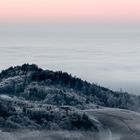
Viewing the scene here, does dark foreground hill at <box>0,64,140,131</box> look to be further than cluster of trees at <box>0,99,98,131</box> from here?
Yes

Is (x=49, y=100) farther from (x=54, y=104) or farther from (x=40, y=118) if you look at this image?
(x=40, y=118)

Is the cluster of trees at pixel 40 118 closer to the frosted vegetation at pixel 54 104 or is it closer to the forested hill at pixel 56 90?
the frosted vegetation at pixel 54 104

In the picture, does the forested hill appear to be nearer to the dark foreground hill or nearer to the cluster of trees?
the dark foreground hill

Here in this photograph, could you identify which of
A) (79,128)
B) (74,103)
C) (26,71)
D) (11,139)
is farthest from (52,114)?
(26,71)

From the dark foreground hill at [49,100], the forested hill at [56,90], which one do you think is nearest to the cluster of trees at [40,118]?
the dark foreground hill at [49,100]

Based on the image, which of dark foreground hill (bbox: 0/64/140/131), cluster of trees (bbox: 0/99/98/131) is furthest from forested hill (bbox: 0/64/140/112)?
cluster of trees (bbox: 0/99/98/131)

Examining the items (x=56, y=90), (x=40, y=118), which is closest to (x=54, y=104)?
(x=56, y=90)

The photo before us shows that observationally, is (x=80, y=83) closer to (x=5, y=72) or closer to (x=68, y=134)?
(x=5, y=72)
